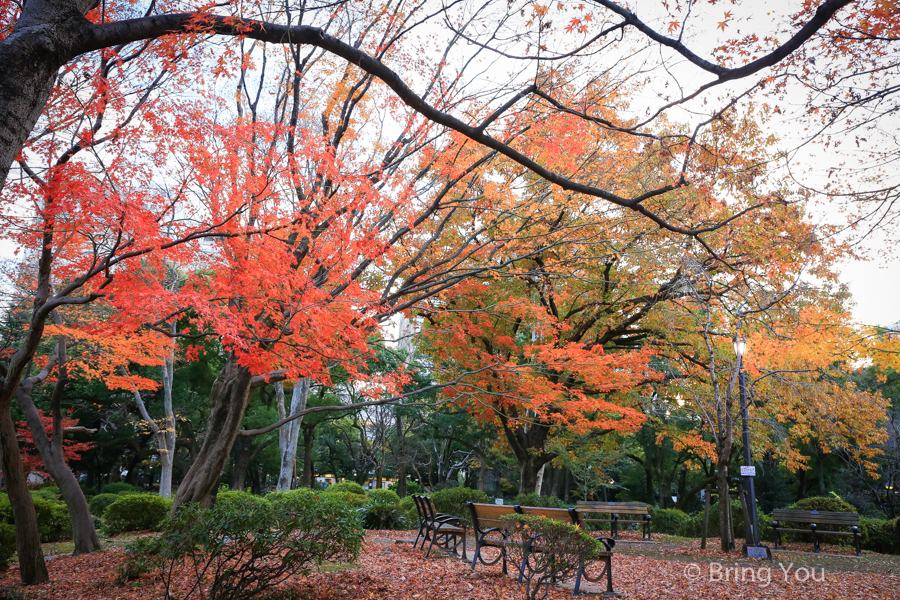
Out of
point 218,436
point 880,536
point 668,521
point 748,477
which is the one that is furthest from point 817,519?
point 218,436

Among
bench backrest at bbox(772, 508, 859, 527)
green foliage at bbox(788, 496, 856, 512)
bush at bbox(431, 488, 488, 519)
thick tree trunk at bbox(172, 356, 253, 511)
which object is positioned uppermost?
thick tree trunk at bbox(172, 356, 253, 511)

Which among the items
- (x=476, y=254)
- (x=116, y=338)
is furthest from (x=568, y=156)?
(x=116, y=338)

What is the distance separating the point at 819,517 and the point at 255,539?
41.8ft

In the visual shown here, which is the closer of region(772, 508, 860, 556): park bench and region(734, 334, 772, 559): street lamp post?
region(734, 334, 772, 559): street lamp post

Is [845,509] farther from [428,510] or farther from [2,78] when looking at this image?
[2,78]

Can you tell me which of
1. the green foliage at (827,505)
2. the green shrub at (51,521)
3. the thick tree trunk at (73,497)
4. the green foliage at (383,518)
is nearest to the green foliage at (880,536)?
the green foliage at (827,505)

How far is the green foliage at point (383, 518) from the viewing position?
1341 cm

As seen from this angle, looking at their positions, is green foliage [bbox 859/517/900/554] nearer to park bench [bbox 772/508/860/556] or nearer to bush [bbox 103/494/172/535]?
park bench [bbox 772/508/860/556]

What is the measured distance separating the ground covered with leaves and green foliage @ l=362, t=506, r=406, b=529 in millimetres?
3831

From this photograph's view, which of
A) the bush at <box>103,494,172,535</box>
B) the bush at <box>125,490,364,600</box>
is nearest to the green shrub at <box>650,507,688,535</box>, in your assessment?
the bush at <box>103,494,172,535</box>

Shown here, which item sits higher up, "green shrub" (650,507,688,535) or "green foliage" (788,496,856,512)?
"green foliage" (788,496,856,512)

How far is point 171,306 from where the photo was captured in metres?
7.42

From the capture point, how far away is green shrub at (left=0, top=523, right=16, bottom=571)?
7145 mm

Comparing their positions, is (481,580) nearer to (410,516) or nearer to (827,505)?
(410,516)
